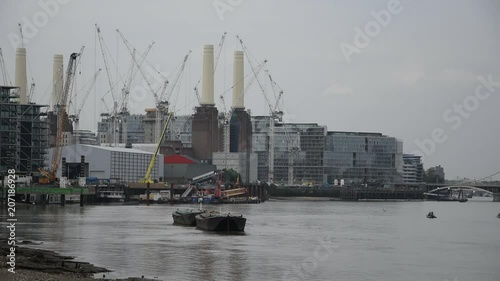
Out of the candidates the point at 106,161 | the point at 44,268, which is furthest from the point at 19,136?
the point at 44,268

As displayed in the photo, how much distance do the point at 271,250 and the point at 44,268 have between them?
66.5ft

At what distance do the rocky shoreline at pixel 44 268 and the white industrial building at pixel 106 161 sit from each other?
347 ft

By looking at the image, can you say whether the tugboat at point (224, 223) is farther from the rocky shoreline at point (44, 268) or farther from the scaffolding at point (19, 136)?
the scaffolding at point (19, 136)

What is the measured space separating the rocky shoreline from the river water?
1687 millimetres

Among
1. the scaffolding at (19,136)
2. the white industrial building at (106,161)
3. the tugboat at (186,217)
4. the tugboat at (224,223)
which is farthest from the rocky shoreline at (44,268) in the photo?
the white industrial building at (106,161)

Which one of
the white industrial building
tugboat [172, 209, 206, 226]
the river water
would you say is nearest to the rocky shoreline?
the river water

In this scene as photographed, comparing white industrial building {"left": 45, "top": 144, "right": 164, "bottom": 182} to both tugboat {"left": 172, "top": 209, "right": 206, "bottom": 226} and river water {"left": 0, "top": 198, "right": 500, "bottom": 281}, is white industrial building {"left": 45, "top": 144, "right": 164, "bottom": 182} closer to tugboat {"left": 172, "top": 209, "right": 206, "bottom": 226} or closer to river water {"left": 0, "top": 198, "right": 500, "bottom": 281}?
tugboat {"left": 172, "top": 209, "right": 206, "bottom": 226}

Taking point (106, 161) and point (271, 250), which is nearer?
point (271, 250)

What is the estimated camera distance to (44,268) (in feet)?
131

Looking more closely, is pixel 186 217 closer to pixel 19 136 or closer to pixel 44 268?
pixel 44 268

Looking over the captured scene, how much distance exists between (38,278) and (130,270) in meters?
9.26

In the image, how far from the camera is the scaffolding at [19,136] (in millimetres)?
120000

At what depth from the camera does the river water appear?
1823 inches

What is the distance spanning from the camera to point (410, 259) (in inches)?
2168
